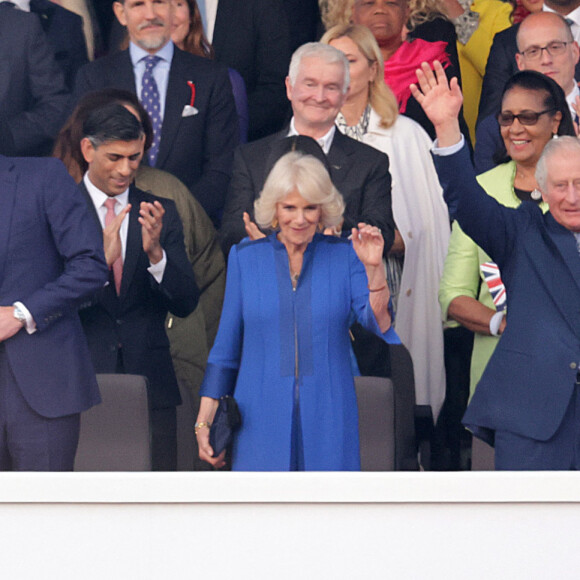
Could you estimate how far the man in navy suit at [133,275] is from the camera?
4.63m

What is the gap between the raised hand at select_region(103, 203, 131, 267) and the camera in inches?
182

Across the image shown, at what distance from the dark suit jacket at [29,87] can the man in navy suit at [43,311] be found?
38.9 inches

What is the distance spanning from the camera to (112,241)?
4645 mm

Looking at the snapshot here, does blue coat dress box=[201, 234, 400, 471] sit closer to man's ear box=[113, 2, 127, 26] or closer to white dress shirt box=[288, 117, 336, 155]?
white dress shirt box=[288, 117, 336, 155]

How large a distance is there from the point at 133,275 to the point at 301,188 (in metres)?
0.78

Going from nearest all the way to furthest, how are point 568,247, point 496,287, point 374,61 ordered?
point 568,247 → point 496,287 → point 374,61

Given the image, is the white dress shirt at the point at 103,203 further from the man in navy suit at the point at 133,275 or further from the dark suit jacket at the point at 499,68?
the dark suit jacket at the point at 499,68

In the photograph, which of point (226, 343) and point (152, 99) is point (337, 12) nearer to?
point (152, 99)

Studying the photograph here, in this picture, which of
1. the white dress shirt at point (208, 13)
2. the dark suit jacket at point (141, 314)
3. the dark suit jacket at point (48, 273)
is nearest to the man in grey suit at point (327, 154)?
the dark suit jacket at point (141, 314)

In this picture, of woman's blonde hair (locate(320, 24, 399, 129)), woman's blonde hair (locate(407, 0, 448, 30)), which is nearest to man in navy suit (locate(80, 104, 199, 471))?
woman's blonde hair (locate(320, 24, 399, 129))

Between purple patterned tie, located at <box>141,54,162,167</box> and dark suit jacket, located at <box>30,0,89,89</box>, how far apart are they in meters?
0.38

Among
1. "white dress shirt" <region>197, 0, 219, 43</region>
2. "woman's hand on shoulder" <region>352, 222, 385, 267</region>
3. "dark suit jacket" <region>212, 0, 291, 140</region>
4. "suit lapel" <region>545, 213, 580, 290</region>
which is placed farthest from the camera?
"white dress shirt" <region>197, 0, 219, 43</region>

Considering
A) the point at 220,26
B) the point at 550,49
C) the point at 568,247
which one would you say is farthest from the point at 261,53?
the point at 568,247
